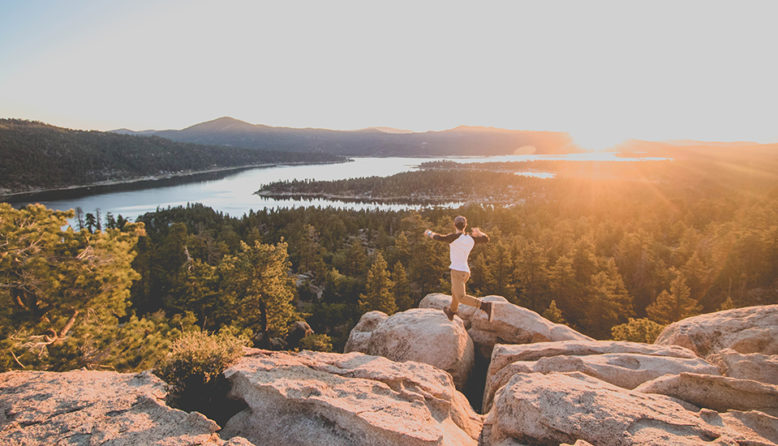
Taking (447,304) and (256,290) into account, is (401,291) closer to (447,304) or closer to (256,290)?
(447,304)

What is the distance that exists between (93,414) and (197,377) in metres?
1.83

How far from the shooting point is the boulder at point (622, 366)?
9.95 metres

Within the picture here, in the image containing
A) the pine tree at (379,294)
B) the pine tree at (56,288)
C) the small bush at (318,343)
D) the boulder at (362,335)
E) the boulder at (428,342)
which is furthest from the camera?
the pine tree at (379,294)

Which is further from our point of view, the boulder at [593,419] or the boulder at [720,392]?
the boulder at [720,392]

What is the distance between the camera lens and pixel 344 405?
744 cm

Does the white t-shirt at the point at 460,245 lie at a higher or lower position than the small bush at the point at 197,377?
higher

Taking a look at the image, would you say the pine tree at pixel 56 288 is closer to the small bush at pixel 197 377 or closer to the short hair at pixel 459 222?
the small bush at pixel 197 377

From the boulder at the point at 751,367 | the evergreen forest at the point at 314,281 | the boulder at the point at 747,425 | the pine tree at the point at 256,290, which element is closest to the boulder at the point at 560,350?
the boulder at the point at 751,367

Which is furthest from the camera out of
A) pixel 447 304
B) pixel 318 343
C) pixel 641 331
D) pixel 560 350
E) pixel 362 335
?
pixel 318 343

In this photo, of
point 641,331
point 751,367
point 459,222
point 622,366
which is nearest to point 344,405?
point 459,222

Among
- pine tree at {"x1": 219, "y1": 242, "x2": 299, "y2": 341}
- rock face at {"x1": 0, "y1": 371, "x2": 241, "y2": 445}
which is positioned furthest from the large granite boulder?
pine tree at {"x1": 219, "y1": 242, "x2": 299, "y2": 341}

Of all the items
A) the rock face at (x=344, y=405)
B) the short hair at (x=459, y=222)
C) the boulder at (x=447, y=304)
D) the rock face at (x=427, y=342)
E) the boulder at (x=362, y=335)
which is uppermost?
the short hair at (x=459, y=222)

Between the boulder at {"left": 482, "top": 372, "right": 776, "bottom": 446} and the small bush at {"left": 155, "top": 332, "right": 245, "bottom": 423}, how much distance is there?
20.6 feet

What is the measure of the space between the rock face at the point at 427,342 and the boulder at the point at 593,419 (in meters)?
5.41
